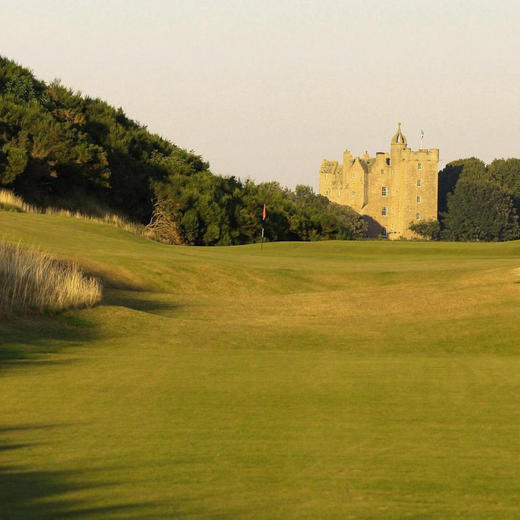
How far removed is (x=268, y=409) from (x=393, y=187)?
568 ft

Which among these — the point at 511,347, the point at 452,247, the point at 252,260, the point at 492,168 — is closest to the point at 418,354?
the point at 511,347

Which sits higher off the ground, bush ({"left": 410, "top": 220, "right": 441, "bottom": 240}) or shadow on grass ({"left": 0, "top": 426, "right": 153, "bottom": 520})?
bush ({"left": 410, "top": 220, "right": 441, "bottom": 240})

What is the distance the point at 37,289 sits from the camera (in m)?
15.7

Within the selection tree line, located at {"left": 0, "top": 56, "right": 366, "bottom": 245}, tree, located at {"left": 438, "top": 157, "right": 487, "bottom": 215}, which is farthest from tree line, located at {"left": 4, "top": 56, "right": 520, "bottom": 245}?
tree, located at {"left": 438, "top": 157, "right": 487, "bottom": 215}

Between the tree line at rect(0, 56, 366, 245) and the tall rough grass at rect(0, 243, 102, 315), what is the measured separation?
2847cm

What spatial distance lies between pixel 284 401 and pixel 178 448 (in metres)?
2.10

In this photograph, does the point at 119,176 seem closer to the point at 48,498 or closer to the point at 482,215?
the point at 48,498

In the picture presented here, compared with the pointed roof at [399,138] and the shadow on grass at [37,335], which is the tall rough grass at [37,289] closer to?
the shadow on grass at [37,335]

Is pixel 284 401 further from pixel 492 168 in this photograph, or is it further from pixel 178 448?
pixel 492 168

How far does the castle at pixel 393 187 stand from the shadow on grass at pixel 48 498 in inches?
6709

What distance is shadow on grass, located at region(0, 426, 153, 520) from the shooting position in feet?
15.4

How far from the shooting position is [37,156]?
157 ft

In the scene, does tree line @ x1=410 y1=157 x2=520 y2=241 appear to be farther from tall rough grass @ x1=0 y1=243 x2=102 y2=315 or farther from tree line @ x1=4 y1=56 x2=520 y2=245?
tall rough grass @ x1=0 y1=243 x2=102 y2=315

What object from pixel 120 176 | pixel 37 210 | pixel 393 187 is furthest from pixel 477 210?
pixel 37 210
